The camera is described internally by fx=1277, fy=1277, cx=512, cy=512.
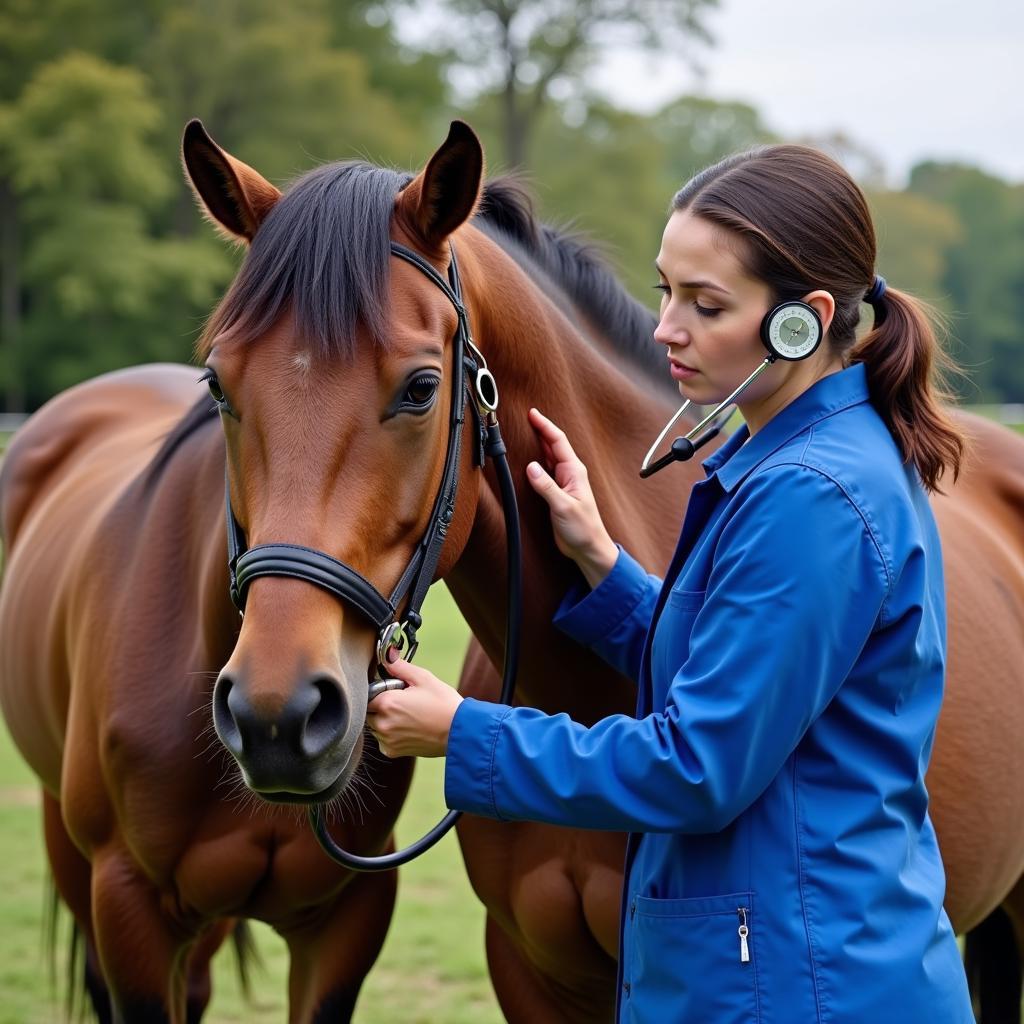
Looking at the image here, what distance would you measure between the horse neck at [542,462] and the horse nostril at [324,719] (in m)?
0.68

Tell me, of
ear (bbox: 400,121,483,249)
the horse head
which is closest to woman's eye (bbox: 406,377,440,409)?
the horse head

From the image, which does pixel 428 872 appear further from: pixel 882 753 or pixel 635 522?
pixel 882 753

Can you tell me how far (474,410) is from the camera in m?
2.32

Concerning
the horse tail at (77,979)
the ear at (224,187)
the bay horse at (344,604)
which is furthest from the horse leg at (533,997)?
the horse tail at (77,979)

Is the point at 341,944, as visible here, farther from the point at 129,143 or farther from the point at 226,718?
the point at 129,143

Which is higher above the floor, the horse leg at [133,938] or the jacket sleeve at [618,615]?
the jacket sleeve at [618,615]

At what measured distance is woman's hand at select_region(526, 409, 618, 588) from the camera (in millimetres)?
2504

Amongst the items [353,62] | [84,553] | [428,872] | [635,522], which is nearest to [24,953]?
[428,872]

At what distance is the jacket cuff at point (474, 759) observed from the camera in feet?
6.25

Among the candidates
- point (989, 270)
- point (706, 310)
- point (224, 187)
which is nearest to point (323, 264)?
point (224, 187)

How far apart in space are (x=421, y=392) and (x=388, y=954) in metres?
3.99

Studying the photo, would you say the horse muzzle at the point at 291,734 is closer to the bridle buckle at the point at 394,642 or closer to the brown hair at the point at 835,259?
the bridle buckle at the point at 394,642

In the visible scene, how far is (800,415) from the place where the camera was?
1.99 metres

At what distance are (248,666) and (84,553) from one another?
6.38 ft
